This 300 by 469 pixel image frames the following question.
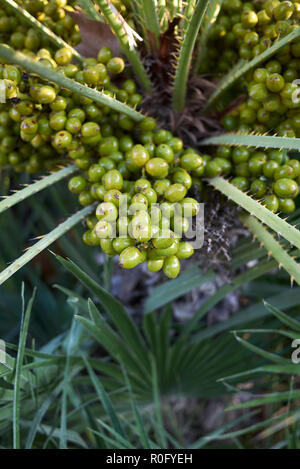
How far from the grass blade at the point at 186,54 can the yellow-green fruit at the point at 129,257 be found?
0.52 metres

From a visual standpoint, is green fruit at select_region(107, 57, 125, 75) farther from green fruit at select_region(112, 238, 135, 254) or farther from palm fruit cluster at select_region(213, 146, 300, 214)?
green fruit at select_region(112, 238, 135, 254)

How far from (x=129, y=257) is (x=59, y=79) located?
1.39 ft

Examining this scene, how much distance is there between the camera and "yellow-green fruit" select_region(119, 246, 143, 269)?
0.81m

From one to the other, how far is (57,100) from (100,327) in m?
0.65

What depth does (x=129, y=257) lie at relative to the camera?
814mm

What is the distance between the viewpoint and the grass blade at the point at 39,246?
853mm

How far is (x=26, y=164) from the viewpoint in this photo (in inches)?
49.3

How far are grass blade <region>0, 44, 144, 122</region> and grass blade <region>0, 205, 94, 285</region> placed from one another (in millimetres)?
283

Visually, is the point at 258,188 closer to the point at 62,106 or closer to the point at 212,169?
the point at 212,169

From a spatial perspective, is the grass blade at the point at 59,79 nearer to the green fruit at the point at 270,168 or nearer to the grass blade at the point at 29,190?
the grass blade at the point at 29,190

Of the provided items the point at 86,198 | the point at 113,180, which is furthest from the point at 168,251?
the point at 86,198

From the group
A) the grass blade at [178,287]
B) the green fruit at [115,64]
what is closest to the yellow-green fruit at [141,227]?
the green fruit at [115,64]
